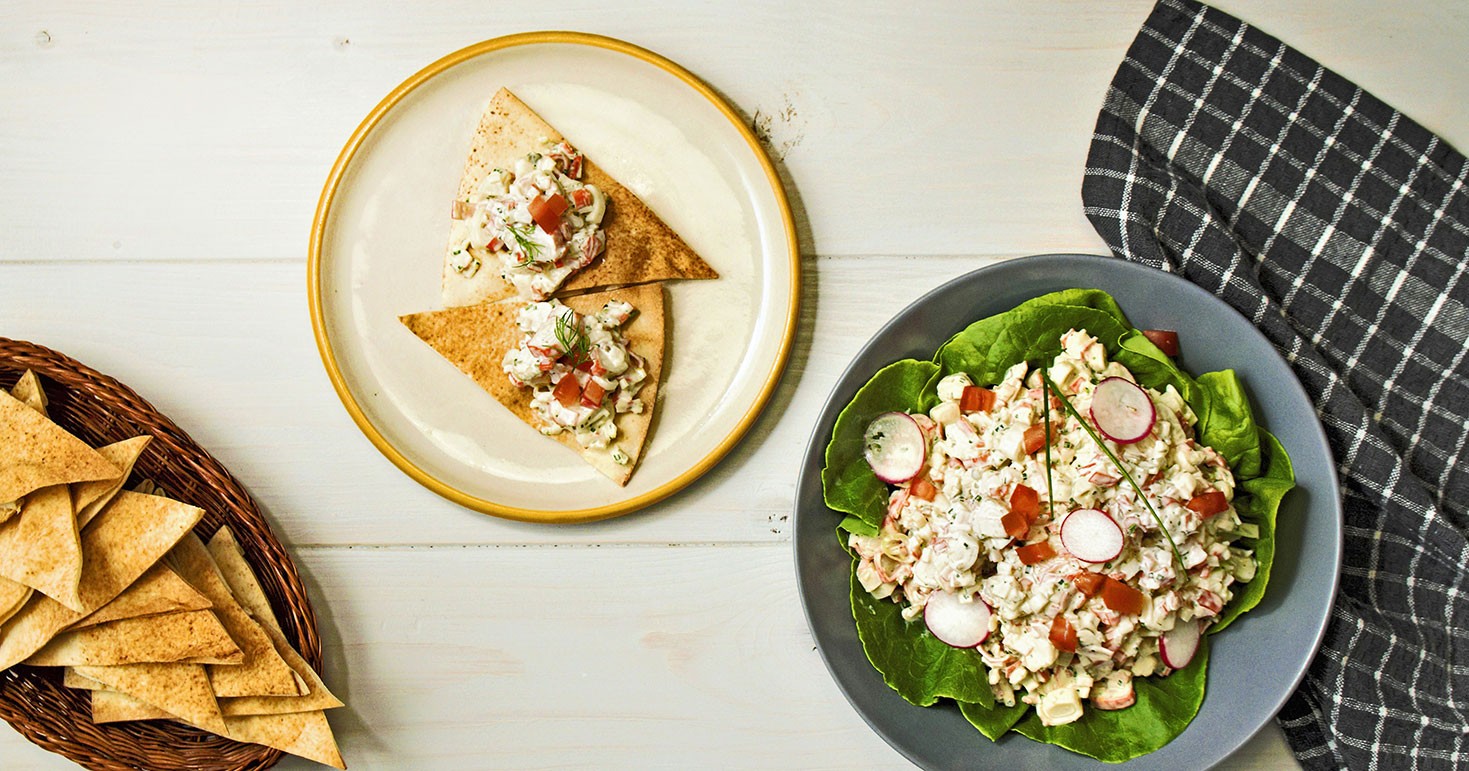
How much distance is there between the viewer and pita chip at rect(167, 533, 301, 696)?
1.81 m

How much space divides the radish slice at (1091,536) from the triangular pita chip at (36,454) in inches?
69.1

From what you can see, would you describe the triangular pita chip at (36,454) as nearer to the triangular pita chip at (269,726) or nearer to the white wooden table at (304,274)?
the white wooden table at (304,274)

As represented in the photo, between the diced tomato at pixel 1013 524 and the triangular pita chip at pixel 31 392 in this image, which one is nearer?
the diced tomato at pixel 1013 524

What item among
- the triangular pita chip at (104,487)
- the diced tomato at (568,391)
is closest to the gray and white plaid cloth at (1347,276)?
the diced tomato at (568,391)

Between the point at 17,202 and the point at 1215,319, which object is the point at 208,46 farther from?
the point at 1215,319

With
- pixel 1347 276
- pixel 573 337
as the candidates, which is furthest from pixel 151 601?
pixel 1347 276

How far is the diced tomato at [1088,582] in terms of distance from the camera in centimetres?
163

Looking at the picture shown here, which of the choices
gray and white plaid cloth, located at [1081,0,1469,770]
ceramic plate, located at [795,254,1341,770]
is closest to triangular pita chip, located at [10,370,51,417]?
ceramic plate, located at [795,254,1341,770]

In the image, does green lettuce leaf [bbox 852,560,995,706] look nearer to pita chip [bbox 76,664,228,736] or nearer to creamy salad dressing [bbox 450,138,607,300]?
creamy salad dressing [bbox 450,138,607,300]

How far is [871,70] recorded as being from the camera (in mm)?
1964

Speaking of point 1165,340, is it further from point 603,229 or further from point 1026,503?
point 603,229

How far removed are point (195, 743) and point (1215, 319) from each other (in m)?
2.17

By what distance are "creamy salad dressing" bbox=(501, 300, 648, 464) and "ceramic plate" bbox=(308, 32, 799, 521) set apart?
0.08 metres

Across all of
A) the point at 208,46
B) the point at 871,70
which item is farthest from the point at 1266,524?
the point at 208,46
